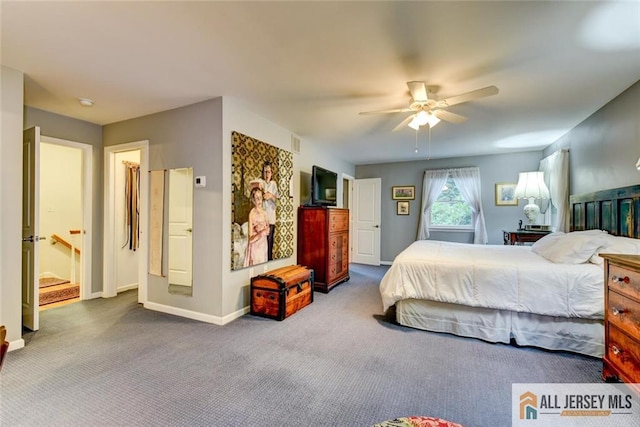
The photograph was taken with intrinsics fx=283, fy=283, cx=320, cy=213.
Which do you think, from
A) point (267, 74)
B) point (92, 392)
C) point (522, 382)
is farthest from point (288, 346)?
point (267, 74)

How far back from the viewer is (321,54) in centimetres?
214

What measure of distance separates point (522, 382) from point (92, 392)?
2919 millimetres

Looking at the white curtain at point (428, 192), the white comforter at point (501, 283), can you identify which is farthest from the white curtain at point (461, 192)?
the white comforter at point (501, 283)

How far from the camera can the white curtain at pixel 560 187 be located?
12.9 feet

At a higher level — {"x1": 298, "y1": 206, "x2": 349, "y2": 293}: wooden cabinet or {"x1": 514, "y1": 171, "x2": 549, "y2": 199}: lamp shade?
{"x1": 514, "y1": 171, "x2": 549, "y2": 199}: lamp shade

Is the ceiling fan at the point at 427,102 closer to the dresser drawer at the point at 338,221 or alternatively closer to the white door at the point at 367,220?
the dresser drawer at the point at 338,221

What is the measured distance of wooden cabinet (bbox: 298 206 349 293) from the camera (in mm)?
4277

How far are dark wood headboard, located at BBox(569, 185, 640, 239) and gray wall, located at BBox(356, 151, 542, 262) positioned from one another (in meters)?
1.81

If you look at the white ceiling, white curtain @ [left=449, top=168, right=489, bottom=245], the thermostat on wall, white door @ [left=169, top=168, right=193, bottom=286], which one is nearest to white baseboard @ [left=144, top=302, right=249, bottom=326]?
white door @ [left=169, top=168, right=193, bottom=286]

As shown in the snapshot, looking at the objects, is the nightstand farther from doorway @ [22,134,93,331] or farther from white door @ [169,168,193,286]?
doorway @ [22,134,93,331]

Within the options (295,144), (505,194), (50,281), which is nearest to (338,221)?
(295,144)

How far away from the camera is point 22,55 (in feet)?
7.19

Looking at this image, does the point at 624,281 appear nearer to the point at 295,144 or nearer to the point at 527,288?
the point at 527,288

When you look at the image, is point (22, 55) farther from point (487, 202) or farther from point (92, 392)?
point (487, 202)
